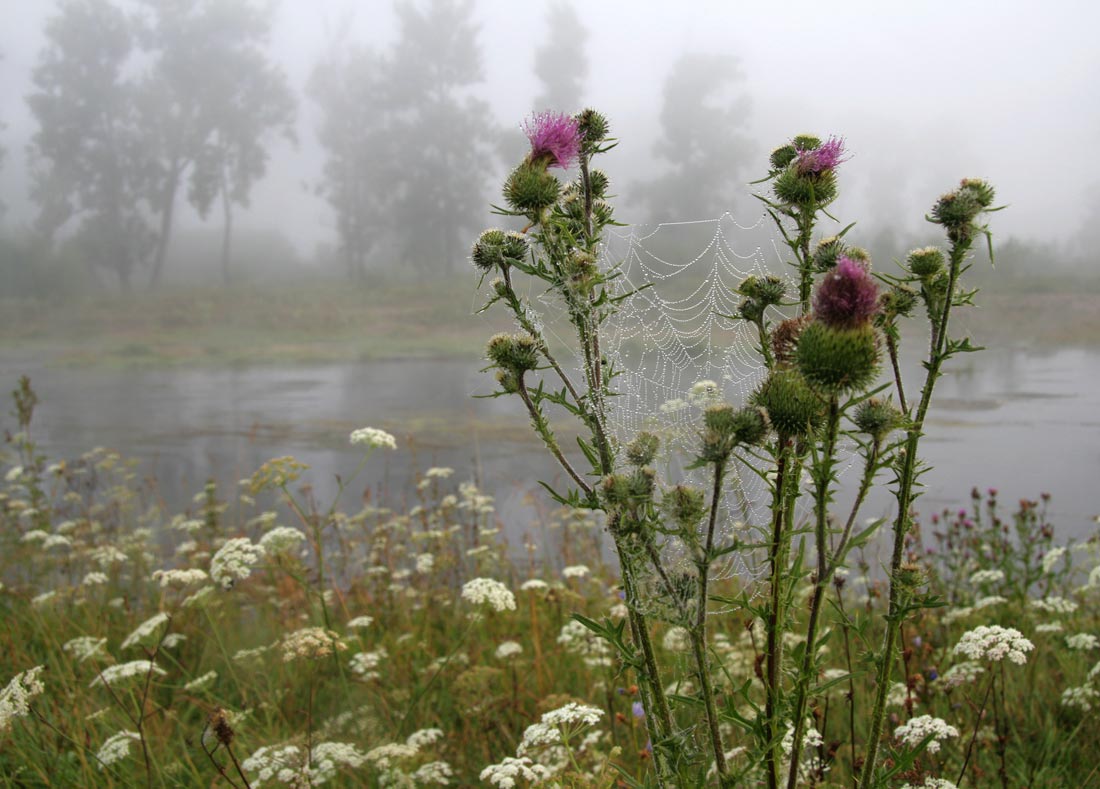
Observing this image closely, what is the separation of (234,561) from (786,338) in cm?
197

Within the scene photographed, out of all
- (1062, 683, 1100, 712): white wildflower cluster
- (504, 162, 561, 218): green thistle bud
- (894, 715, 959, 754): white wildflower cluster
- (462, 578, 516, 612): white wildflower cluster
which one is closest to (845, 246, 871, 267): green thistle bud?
(504, 162, 561, 218): green thistle bud

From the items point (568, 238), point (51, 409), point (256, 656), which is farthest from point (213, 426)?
point (568, 238)

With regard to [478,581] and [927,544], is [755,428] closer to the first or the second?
[478,581]

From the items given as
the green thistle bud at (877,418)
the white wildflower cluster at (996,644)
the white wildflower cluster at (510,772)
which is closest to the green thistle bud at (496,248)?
the green thistle bud at (877,418)

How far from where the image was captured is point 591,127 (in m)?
1.42

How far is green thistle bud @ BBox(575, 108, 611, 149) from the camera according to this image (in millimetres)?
1401

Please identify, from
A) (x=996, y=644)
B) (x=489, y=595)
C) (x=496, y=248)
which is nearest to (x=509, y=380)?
(x=496, y=248)

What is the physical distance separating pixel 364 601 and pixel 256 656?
1064 millimetres

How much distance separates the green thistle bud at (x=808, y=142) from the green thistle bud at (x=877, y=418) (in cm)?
52

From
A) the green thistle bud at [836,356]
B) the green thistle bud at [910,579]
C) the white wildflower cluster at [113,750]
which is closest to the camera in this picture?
the green thistle bud at [836,356]

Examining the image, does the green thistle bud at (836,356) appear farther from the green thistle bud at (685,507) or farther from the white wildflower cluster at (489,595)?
the white wildflower cluster at (489,595)

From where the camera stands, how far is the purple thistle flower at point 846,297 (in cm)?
105

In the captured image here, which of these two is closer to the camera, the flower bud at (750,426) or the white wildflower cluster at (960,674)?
the flower bud at (750,426)

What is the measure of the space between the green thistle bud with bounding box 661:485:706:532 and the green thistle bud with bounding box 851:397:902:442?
0.31m
